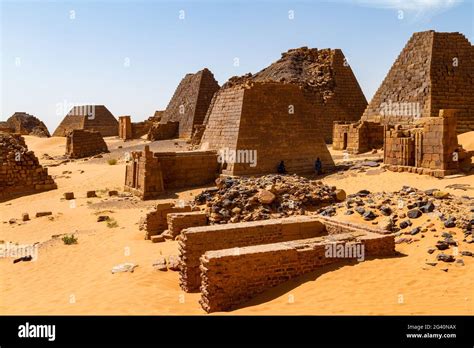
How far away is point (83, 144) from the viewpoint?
34.6 m

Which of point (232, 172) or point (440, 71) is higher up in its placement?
point (440, 71)

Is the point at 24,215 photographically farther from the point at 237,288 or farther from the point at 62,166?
the point at 62,166

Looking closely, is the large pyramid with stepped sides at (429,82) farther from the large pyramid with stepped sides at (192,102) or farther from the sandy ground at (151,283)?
the large pyramid with stepped sides at (192,102)

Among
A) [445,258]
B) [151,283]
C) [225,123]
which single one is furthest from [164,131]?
[445,258]

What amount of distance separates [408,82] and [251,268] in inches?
903

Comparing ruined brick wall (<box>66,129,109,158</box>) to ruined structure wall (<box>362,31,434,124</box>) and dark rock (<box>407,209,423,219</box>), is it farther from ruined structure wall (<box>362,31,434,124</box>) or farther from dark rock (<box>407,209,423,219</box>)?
dark rock (<box>407,209,423,219</box>)

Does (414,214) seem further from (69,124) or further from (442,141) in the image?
(69,124)

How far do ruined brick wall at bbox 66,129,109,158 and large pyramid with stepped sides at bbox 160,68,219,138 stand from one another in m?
7.44

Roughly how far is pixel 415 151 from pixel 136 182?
1155 cm

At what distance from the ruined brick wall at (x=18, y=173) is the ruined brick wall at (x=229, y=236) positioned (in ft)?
48.3

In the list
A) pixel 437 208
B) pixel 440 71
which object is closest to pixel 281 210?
pixel 437 208

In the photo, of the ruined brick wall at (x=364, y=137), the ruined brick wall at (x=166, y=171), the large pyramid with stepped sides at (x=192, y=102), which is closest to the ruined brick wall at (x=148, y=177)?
the ruined brick wall at (x=166, y=171)

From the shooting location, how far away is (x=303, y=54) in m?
40.7

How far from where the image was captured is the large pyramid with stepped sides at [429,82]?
24797 millimetres
